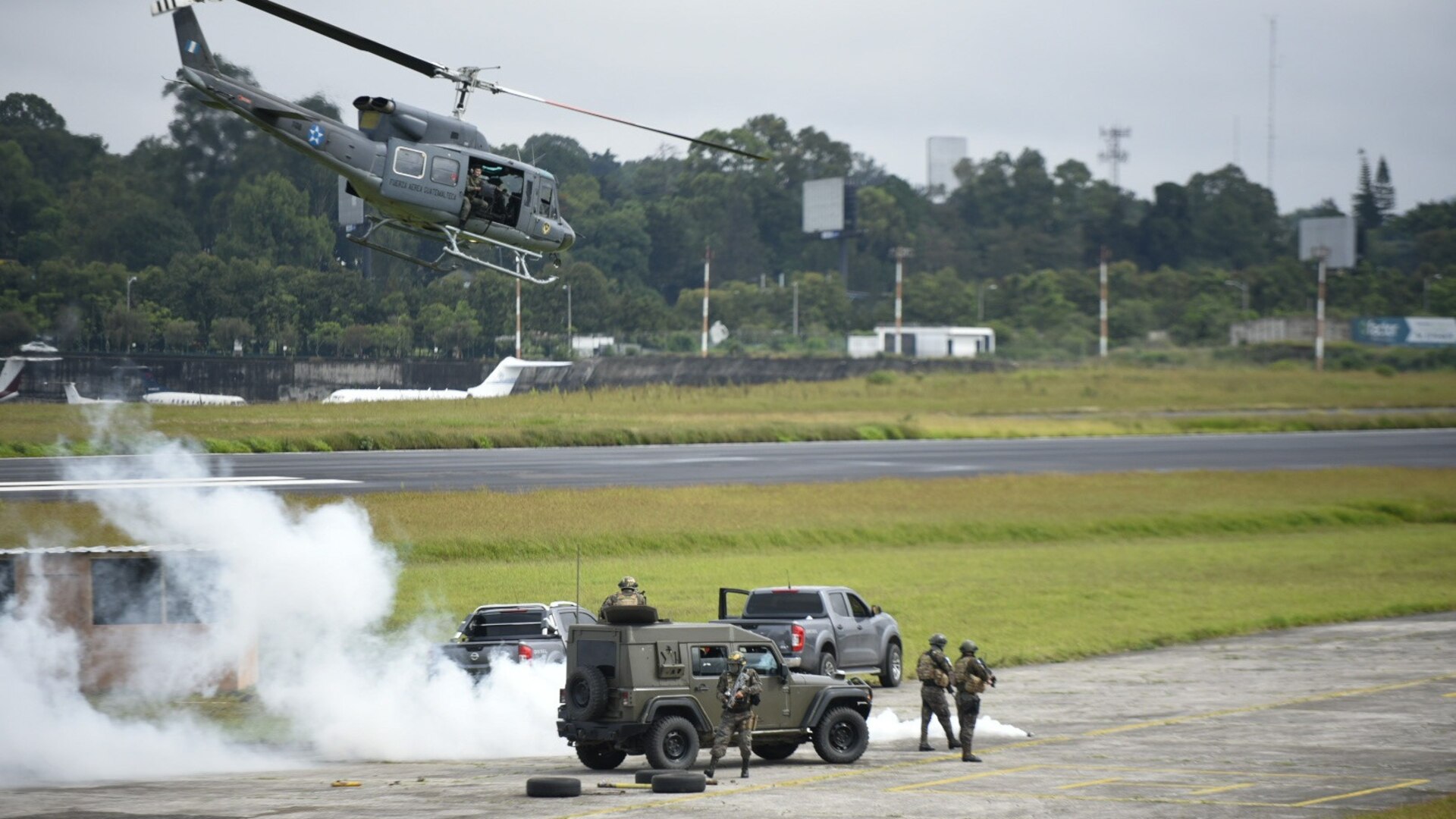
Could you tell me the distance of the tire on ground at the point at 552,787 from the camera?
18.7 m

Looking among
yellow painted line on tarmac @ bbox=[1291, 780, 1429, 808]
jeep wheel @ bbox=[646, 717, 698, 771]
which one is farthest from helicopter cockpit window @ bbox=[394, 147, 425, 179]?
yellow painted line on tarmac @ bbox=[1291, 780, 1429, 808]

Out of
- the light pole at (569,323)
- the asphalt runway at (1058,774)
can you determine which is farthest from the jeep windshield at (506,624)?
the light pole at (569,323)

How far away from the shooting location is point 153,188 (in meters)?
55.7

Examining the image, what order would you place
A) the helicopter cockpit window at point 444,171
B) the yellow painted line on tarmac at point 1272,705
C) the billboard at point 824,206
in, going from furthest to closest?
the billboard at point 824,206, the helicopter cockpit window at point 444,171, the yellow painted line on tarmac at point 1272,705

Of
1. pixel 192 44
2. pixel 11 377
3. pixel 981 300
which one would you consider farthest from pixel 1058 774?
pixel 981 300

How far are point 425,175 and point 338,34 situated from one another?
15.6 ft

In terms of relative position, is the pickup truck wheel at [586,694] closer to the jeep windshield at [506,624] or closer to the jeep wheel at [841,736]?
the jeep wheel at [841,736]

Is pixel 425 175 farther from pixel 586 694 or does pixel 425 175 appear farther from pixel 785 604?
pixel 586 694

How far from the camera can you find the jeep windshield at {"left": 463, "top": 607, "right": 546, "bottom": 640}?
86.8 feet

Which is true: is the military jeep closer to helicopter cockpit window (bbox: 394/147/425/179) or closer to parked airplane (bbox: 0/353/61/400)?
helicopter cockpit window (bbox: 394/147/425/179)

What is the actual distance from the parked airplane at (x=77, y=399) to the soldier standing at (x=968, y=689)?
134 ft

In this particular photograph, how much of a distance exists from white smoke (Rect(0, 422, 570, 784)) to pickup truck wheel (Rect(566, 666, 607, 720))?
12.8 ft

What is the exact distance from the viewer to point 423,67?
26781 millimetres

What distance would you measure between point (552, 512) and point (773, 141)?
124 meters
